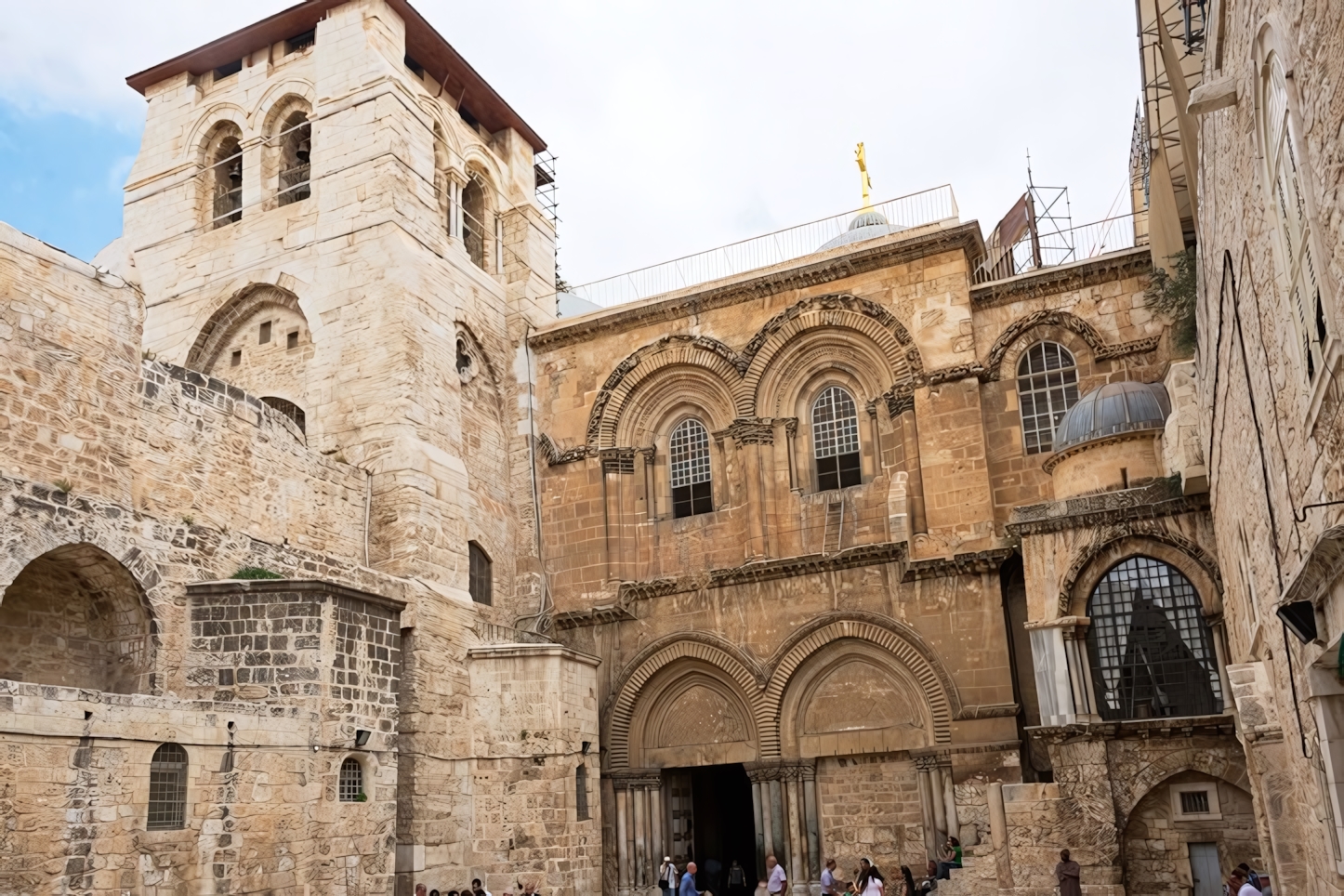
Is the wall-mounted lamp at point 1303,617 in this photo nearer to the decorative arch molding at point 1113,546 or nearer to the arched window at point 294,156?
the decorative arch molding at point 1113,546

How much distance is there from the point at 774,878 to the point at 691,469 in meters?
6.95

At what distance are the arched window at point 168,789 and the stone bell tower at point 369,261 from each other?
5946mm

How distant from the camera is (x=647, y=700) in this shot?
64.7ft

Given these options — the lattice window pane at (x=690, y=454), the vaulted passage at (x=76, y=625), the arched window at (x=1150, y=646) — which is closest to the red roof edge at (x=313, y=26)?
the lattice window pane at (x=690, y=454)

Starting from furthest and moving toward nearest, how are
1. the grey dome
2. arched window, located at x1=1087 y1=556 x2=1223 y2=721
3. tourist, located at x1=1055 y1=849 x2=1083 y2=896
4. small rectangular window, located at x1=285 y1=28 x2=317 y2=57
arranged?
small rectangular window, located at x1=285 y1=28 x2=317 y2=57, the grey dome, arched window, located at x1=1087 y1=556 x2=1223 y2=721, tourist, located at x1=1055 y1=849 x2=1083 y2=896

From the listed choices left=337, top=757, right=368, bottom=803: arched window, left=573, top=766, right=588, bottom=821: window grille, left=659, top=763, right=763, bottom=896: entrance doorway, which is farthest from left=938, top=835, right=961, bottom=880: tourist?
left=337, top=757, right=368, bottom=803: arched window

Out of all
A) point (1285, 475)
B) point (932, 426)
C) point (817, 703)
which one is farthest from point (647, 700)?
point (1285, 475)

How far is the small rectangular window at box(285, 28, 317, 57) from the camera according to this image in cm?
2230

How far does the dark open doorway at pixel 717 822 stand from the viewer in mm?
20203

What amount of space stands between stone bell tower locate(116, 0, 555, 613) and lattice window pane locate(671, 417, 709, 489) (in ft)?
8.85

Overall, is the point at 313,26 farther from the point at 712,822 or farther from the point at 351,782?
the point at 712,822

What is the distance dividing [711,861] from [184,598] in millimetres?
10098

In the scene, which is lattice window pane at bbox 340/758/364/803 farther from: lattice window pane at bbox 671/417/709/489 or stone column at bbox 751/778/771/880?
lattice window pane at bbox 671/417/709/489

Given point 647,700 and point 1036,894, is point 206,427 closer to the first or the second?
point 647,700
